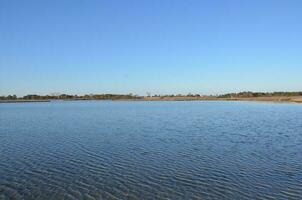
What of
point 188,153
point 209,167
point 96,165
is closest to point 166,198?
point 209,167

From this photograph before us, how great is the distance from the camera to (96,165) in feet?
52.6

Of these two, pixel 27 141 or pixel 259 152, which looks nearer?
pixel 259 152

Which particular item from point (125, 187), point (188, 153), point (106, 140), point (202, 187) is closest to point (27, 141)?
point (106, 140)

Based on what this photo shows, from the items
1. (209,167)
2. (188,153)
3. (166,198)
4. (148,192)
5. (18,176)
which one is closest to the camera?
(166,198)

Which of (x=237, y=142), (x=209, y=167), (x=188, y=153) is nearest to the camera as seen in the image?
(x=209, y=167)

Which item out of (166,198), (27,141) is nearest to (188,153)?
(166,198)

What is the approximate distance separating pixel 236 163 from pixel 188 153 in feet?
10.8

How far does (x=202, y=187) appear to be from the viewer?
1217 cm

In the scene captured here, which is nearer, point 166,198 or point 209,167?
point 166,198

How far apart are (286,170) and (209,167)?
10.3 feet

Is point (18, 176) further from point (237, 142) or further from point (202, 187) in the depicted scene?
point (237, 142)

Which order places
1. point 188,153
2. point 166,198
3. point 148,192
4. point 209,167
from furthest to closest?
point 188,153 → point 209,167 → point 148,192 → point 166,198

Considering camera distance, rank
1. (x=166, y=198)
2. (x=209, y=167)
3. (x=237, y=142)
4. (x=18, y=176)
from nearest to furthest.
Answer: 1. (x=166, y=198)
2. (x=18, y=176)
3. (x=209, y=167)
4. (x=237, y=142)

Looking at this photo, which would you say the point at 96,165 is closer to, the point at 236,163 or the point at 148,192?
the point at 148,192
